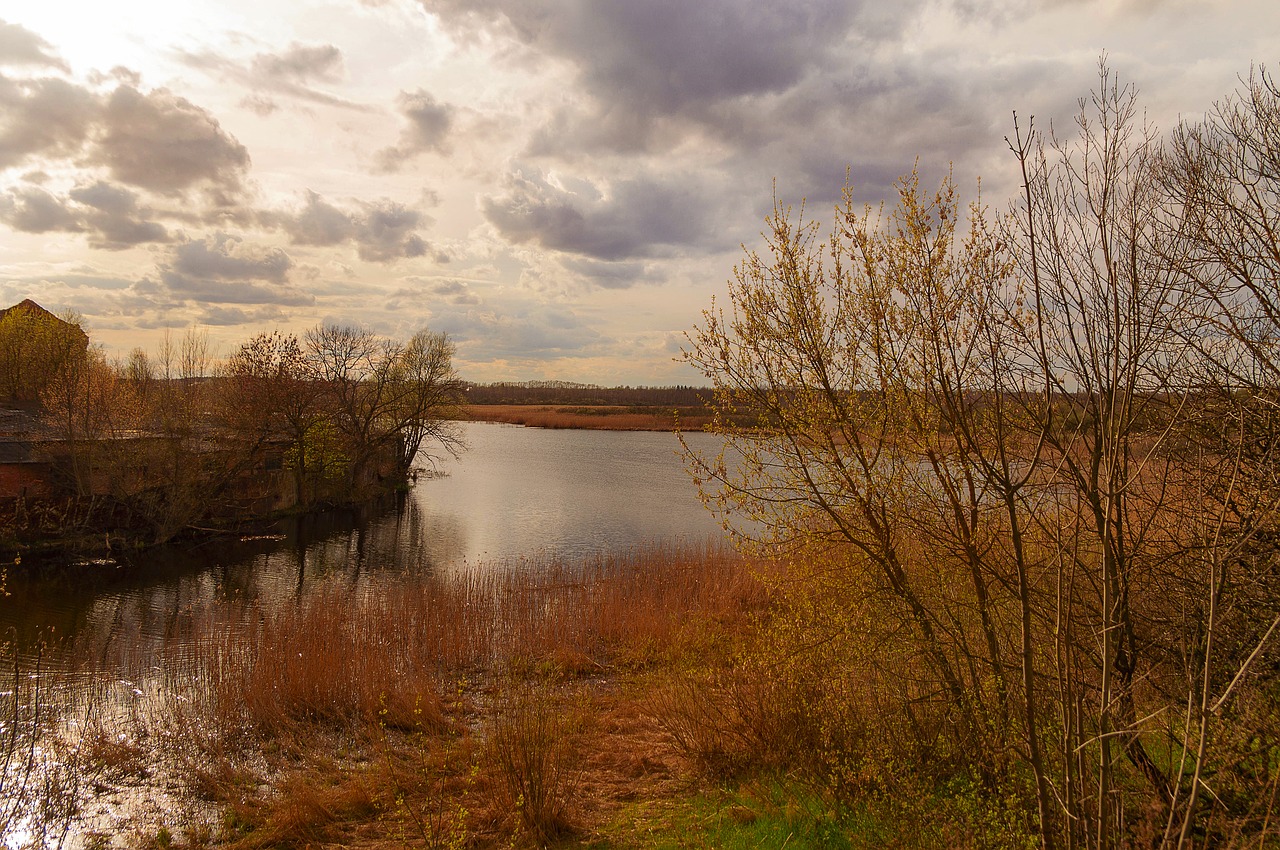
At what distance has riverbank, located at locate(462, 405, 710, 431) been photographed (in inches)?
2739

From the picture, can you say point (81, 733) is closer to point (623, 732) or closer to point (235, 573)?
point (623, 732)

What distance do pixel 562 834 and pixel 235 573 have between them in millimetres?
16184

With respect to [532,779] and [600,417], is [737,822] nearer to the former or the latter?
[532,779]

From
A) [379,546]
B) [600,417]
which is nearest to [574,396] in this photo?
[600,417]

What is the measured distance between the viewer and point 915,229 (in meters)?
5.12

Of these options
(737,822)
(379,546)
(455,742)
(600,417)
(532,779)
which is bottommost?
(379,546)

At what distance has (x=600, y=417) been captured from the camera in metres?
78.2

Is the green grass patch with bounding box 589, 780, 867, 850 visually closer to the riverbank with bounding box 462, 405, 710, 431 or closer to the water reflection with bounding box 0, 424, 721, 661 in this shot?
the water reflection with bounding box 0, 424, 721, 661

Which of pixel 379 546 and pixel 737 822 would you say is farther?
pixel 379 546

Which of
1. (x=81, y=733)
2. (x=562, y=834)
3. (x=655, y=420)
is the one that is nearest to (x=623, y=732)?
(x=562, y=834)

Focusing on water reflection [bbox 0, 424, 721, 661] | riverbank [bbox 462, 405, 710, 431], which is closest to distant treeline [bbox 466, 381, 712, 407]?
riverbank [bbox 462, 405, 710, 431]

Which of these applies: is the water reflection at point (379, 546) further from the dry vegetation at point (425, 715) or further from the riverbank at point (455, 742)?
the riverbank at point (455, 742)

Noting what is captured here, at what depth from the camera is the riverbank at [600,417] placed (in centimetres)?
6956

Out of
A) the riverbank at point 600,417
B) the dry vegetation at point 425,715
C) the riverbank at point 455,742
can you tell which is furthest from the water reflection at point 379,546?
the riverbank at point 600,417
